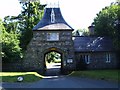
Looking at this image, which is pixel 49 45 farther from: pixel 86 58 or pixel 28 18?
pixel 28 18

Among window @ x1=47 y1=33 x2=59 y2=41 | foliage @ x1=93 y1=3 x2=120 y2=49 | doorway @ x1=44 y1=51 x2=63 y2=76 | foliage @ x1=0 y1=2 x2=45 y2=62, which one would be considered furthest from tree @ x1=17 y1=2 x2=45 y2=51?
window @ x1=47 y1=33 x2=59 y2=41

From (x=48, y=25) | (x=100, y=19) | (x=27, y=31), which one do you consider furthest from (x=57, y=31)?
(x=27, y=31)

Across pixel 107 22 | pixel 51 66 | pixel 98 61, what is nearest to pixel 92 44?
pixel 98 61

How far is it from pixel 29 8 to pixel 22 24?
4.12m

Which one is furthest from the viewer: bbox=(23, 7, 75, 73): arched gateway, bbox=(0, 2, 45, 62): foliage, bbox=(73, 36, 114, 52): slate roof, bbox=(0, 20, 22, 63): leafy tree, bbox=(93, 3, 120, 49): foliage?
bbox=(0, 2, 45, 62): foliage

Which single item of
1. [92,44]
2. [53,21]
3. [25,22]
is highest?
[25,22]

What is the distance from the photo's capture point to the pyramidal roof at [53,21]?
44.7 meters

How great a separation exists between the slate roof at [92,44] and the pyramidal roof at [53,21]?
13.2ft

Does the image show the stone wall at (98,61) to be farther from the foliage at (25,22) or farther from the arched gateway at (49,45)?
the foliage at (25,22)

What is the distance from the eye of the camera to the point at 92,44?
155 feet

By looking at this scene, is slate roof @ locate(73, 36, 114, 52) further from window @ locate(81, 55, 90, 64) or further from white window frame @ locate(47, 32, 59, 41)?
white window frame @ locate(47, 32, 59, 41)

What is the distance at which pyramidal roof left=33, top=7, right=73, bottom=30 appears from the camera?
44688 millimetres

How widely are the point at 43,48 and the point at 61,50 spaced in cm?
288

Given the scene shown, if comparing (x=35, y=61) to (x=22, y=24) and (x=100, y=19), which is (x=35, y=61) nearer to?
(x=100, y=19)
